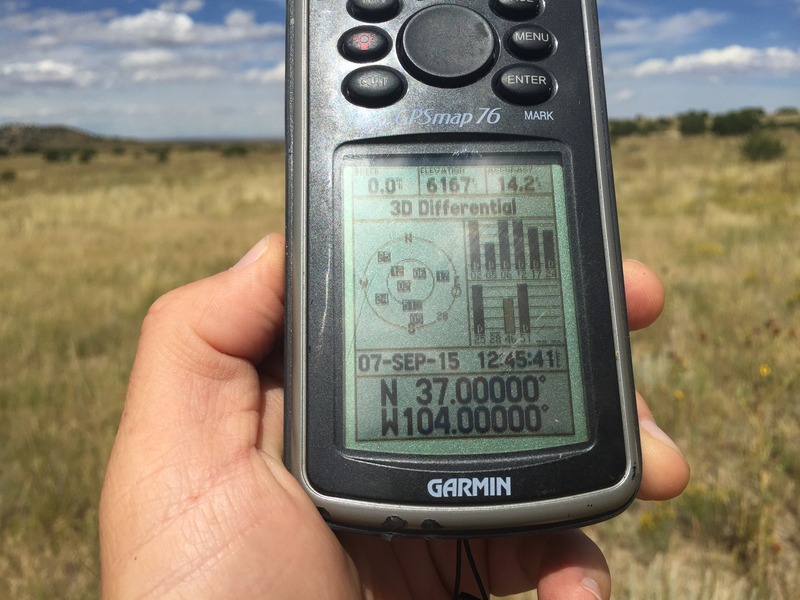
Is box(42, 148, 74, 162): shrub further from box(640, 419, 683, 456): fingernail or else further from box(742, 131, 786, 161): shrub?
box(640, 419, 683, 456): fingernail

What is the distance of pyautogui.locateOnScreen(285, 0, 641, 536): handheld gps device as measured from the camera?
5.24 feet

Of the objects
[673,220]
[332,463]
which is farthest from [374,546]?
[673,220]

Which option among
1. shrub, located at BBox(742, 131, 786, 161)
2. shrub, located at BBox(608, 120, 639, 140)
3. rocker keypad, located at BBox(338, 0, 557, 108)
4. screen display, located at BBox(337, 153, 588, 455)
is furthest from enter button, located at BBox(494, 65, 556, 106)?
shrub, located at BBox(608, 120, 639, 140)

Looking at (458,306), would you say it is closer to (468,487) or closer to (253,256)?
(468,487)

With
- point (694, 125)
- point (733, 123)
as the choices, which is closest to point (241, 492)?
point (733, 123)

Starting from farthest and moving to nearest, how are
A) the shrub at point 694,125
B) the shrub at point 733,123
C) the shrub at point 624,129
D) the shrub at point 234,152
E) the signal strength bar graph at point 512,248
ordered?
the shrub at point 624,129 < the shrub at point 234,152 < the shrub at point 694,125 < the shrub at point 733,123 < the signal strength bar graph at point 512,248

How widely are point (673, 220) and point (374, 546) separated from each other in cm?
900

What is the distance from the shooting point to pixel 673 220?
9.74 meters

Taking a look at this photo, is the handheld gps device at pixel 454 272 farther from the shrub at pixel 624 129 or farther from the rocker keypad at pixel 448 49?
the shrub at pixel 624 129

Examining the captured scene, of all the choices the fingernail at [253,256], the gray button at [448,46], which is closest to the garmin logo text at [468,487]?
the fingernail at [253,256]

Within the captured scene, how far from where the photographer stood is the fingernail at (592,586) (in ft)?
5.36

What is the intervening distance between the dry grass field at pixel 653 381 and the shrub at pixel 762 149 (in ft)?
22.0

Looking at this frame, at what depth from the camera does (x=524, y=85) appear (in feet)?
5.93

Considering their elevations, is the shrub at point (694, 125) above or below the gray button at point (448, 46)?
above
